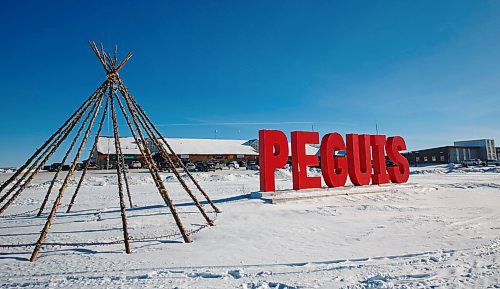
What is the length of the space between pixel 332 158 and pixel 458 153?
55.4 metres

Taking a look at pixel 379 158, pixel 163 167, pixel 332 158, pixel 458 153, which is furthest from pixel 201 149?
pixel 458 153

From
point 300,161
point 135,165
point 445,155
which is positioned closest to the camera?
point 300,161

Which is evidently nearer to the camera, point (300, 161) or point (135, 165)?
point (300, 161)

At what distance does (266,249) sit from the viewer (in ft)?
21.5

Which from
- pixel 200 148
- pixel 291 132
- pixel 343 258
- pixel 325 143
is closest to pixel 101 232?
pixel 343 258

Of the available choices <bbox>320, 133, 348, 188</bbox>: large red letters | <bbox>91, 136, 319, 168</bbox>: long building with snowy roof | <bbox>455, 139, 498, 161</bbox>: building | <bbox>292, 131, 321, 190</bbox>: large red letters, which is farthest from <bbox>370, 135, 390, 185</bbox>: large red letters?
<bbox>455, 139, 498, 161</bbox>: building

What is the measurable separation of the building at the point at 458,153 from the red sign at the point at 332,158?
47.1m

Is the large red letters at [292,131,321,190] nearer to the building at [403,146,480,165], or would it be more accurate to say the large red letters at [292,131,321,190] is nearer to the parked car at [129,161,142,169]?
the parked car at [129,161,142,169]

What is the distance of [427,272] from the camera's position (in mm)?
4945

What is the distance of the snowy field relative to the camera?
15.8ft

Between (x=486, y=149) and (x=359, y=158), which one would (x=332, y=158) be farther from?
(x=486, y=149)

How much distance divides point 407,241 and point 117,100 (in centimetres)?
830

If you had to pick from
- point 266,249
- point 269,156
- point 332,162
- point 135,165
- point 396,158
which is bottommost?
point 266,249

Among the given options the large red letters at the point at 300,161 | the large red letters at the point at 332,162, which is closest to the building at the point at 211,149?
the large red letters at the point at 332,162
